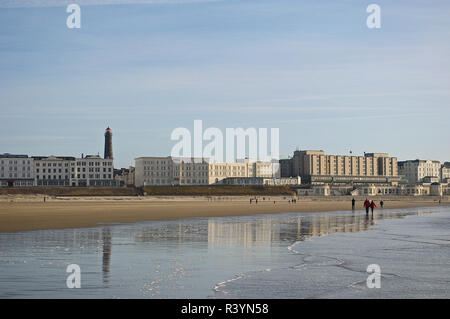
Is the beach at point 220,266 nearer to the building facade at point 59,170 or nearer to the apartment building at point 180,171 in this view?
the building facade at point 59,170

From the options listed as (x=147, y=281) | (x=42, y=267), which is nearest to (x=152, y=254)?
(x=42, y=267)

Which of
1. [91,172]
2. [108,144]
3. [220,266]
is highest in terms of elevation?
[108,144]

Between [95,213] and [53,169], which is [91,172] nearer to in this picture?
[53,169]

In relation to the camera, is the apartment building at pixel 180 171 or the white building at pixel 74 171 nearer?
the white building at pixel 74 171

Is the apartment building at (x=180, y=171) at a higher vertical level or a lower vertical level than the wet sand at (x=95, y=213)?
higher

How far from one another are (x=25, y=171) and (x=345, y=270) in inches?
5644

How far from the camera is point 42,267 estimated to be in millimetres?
13344

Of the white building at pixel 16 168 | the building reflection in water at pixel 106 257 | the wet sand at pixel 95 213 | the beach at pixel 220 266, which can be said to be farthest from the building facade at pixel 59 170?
the beach at pixel 220 266

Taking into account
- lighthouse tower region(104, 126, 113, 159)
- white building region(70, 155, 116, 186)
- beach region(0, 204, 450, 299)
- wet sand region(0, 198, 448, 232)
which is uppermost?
lighthouse tower region(104, 126, 113, 159)

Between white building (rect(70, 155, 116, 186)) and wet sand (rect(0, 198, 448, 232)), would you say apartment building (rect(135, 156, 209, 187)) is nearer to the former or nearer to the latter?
white building (rect(70, 155, 116, 186))

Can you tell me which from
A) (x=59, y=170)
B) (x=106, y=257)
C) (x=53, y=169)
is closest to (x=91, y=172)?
(x=59, y=170)

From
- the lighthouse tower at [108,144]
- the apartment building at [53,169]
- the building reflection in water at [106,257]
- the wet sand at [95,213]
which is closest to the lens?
the building reflection in water at [106,257]

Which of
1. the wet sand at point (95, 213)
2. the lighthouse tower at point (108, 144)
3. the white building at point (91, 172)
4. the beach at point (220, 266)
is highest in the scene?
the lighthouse tower at point (108, 144)

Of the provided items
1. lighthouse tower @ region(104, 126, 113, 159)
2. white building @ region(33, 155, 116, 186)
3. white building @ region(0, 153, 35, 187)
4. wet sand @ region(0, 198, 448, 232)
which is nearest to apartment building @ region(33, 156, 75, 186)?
white building @ region(33, 155, 116, 186)
